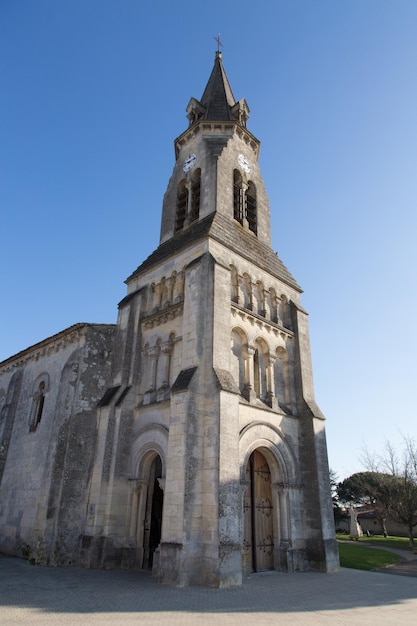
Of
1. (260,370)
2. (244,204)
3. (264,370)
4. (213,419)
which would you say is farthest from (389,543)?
(244,204)

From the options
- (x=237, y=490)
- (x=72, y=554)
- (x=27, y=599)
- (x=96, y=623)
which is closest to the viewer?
(x=96, y=623)

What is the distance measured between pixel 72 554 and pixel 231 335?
9385 millimetres

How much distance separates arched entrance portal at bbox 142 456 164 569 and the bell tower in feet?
0.14

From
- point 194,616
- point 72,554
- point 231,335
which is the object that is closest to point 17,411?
point 72,554

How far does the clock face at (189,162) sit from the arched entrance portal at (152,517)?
14.6m

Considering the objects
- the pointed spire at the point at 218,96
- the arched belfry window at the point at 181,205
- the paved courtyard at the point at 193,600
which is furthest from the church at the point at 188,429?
the pointed spire at the point at 218,96

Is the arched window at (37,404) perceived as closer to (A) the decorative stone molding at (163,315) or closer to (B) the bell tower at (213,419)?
(B) the bell tower at (213,419)

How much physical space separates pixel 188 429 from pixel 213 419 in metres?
0.81

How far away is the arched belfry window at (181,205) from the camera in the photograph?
68.2 feet

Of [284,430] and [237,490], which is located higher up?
[284,430]

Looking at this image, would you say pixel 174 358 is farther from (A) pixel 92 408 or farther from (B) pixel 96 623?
(B) pixel 96 623

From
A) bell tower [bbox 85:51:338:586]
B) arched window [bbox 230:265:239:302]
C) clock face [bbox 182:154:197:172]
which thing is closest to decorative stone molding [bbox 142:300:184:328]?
bell tower [bbox 85:51:338:586]

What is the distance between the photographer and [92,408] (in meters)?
16.3

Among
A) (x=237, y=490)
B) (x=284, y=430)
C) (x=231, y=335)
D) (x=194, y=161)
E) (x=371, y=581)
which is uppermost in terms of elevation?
(x=194, y=161)
